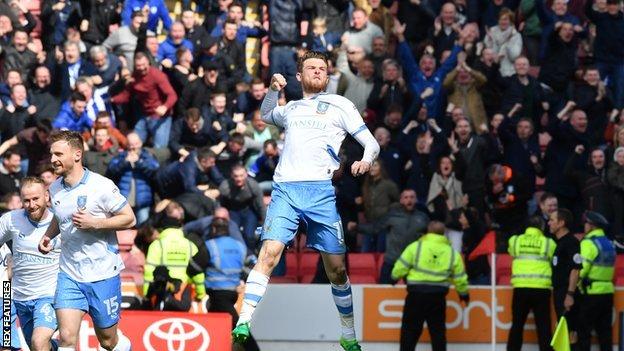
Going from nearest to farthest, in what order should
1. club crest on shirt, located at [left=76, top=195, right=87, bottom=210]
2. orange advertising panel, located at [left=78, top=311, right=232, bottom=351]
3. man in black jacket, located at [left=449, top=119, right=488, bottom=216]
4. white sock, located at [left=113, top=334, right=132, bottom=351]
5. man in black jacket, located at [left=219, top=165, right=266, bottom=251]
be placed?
club crest on shirt, located at [left=76, top=195, right=87, bottom=210], white sock, located at [left=113, top=334, right=132, bottom=351], orange advertising panel, located at [left=78, top=311, right=232, bottom=351], man in black jacket, located at [left=219, top=165, right=266, bottom=251], man in black jacket, located at [left=449, top=119, right=488, bottom=216]

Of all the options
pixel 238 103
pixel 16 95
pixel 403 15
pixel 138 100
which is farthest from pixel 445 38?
pixel 16 95

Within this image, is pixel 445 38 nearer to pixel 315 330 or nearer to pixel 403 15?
pixel 403 15

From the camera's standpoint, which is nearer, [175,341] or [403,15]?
[175,341]

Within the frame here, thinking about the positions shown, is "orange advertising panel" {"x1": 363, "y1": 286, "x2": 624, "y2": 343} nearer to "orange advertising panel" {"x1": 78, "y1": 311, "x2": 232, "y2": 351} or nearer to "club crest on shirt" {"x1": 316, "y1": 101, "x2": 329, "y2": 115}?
"orange advertising panel" {"x1": 78, "y1": 311, "x2": 232, "y2": 351}

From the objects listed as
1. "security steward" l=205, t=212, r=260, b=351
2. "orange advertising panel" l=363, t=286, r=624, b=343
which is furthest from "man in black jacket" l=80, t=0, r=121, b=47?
"orange advertising panel" l=363, t=286, r=624, b=343

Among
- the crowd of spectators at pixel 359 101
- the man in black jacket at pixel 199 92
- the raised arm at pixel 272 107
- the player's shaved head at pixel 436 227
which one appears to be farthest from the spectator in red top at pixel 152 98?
the raised arm at pixel 272 107

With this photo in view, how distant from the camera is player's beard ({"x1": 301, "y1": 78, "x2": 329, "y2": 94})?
13.5 metres

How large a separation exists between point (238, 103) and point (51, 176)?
382 centimetres

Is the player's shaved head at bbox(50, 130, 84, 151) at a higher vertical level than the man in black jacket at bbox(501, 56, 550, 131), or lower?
lower

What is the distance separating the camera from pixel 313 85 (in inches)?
531

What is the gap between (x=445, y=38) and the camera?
2402 cm

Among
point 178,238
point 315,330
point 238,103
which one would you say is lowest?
point 315,330

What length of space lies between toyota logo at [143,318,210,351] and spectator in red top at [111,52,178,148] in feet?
17.7

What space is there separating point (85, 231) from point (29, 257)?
1.75 metres
